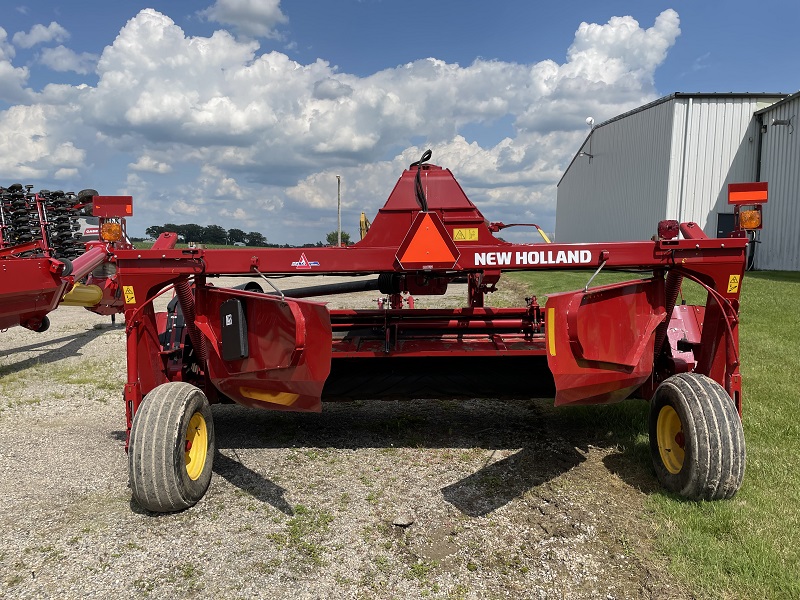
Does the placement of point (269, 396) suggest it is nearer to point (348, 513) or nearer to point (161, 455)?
point (161, 455)

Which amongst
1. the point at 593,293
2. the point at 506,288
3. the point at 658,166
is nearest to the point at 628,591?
the point at 593,293

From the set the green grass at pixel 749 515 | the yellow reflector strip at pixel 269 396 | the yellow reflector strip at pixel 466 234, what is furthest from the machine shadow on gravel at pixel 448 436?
the yellow reflector strip at pixel 466 234

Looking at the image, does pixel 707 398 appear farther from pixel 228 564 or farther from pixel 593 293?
pixel 228 564

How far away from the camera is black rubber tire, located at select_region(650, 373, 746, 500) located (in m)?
2.91

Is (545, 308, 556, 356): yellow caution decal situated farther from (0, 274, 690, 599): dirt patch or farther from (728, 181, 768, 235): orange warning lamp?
(728, 181, 768, 235): orange warning lamp

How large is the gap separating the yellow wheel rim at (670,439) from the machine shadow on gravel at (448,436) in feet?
1.29

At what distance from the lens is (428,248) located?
339cm

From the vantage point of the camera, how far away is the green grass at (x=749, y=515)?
2.40 metres

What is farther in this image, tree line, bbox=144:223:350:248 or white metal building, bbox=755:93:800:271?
white metal building, bbox=755:93:800:271

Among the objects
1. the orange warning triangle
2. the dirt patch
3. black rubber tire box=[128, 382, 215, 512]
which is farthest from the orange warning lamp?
black rubber tire box=[128, 382, 215, 512]

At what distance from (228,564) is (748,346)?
667 centimetres

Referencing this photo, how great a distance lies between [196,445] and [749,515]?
118 inches

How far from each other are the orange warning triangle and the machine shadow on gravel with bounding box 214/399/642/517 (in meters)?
1.37

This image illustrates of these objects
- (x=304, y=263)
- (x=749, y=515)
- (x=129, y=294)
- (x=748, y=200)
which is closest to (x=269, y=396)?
(x=304, y=263)
